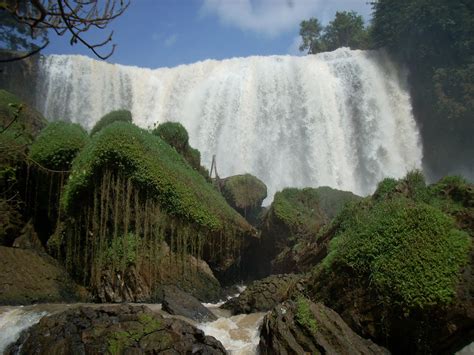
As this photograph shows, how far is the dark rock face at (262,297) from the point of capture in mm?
10234

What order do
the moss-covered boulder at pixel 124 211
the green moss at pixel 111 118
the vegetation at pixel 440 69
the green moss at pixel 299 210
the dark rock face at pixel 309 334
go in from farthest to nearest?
1. the vegetation at pixel 440 69
2. the green moss at pixel 111 118
3. the green moss at pixel 299 210
4. the moss-covered boulder at pixel 124 211
5. the dark rock face at pixel 309 334

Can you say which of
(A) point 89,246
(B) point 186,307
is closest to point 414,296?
(B) point 186,307

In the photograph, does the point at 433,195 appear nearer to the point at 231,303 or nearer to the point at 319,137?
the point at 231,303

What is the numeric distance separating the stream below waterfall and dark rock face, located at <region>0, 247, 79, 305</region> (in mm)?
641

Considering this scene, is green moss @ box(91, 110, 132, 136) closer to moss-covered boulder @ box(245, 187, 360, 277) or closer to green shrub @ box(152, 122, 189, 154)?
green shrub @ box(152, 122, 189, 154)

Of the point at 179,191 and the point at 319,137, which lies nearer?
the point at 179,191

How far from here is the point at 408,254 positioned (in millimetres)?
7168

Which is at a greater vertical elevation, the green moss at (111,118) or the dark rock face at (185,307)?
the green moss at (111,118)

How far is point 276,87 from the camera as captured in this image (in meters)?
29.4

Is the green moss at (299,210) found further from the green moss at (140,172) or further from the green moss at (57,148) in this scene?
the green moss at (57,148)

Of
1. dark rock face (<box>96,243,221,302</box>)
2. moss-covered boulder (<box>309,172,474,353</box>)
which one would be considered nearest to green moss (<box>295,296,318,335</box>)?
moss-covered boulder (<box>309,172,474,353</box>)

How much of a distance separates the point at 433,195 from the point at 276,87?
2137 centimetres

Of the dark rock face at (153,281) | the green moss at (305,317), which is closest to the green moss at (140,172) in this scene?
the dark rock face at (153,281)

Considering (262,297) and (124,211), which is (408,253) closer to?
(262,297)
